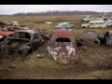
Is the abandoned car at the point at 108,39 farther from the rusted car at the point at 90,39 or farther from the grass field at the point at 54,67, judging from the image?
the grass field at the point at 54,67

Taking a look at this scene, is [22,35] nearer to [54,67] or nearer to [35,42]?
[35,42]

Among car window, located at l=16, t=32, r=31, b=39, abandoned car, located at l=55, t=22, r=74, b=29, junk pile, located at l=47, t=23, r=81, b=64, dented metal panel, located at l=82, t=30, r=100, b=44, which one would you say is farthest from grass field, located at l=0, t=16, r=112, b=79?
abandoned car, located at l=55, t=22, r=74, b=29

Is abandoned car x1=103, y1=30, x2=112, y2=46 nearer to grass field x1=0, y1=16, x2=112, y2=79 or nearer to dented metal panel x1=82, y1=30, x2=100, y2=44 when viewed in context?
dented metal panel x1=82, y1=30, x2=100, y2=44

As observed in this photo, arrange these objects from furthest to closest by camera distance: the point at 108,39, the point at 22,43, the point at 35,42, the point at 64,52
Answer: the point at 108,39
the point at 35,42
the point at 22,43
the point at 64,52

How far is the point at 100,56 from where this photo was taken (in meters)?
7.56

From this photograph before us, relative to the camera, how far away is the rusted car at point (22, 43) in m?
6.79

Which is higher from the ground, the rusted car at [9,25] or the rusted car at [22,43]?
the rusted car at [22,43]

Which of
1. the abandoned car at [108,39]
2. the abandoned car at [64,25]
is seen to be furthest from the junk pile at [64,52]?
the abandoned car at [64,25]

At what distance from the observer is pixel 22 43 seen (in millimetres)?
7207

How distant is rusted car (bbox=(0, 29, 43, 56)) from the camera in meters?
6.79

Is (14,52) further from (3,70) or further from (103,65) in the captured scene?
Answer: (103,65)

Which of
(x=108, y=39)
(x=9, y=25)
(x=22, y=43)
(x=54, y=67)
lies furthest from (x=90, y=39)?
(x=9, y=25)
